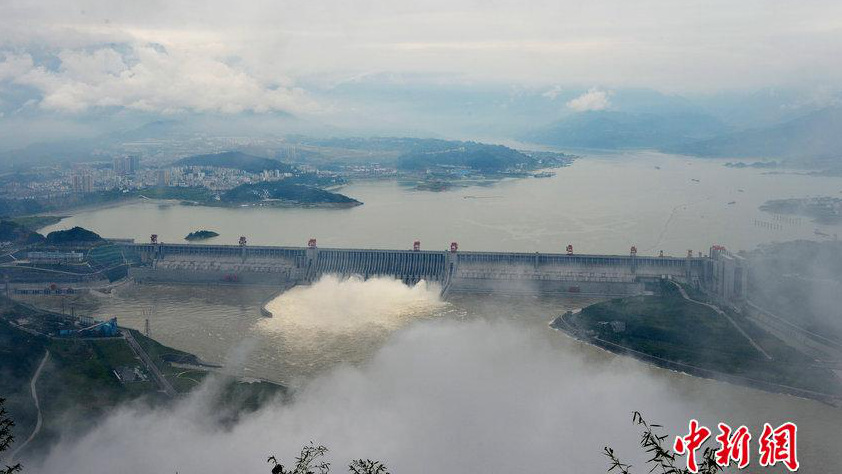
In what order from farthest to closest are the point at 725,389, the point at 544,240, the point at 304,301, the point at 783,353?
the point at 544,240 < the point at 304,301 < the point at 783,353 < the point at 725,389

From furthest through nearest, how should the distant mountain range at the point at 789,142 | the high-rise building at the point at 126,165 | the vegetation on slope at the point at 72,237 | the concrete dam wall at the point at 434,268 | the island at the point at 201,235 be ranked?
the distant mountain range at the point at 789,142, the high-rise building at the point at 126,165, the island at the point at 201,235, the vegetation on slope at the point at 72,237, the concrete dam wall at the point at 434,268

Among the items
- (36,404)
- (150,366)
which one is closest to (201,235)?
(150,366)

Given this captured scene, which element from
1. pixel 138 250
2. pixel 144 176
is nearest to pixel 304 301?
pixel 138 250

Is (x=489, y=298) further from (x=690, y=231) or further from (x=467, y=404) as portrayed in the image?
(x=690, y=231)

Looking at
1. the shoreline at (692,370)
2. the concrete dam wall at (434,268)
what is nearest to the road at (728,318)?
the shoreline at (692,370)

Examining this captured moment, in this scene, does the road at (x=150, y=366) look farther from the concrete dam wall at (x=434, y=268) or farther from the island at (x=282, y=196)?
the island at (x=282, y=196)

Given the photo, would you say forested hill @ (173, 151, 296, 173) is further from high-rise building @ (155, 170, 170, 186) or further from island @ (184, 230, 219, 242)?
island @ (184, 230, 219, 242)
